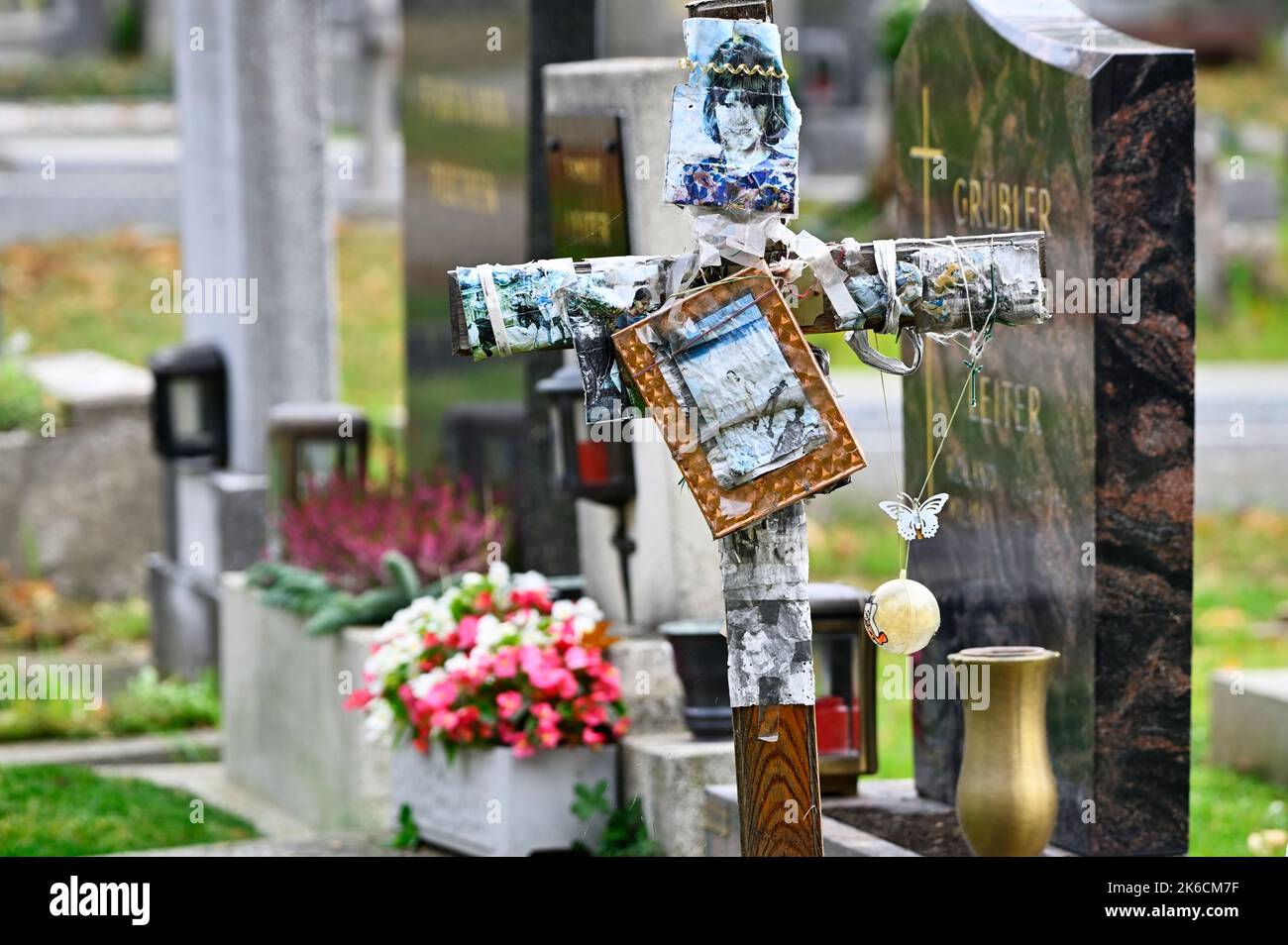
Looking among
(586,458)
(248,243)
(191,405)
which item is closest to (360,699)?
(586,458)

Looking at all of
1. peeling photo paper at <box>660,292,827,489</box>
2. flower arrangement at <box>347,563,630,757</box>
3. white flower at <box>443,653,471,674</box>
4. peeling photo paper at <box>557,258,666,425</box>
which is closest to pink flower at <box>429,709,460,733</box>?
flower arrangement at <box>347,563,630,757</box>

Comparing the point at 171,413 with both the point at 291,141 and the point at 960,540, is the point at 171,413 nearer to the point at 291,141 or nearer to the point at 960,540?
the point at 291,141

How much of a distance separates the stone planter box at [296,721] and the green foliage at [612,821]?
86 centimetres

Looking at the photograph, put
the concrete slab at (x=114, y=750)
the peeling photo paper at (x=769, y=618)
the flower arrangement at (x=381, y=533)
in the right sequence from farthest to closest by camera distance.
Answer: the concrete slab at (x=114, y=750) < the flower arrangement at (x=381, y=533) < the peeling photo paper at (x=769, y=618)

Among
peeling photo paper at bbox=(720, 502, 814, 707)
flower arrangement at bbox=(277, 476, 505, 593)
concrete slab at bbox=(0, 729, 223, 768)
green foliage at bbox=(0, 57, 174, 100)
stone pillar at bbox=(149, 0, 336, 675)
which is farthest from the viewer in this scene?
green foliage at bbox=(0, 57, 174, 100)

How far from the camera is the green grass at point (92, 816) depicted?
282 inches

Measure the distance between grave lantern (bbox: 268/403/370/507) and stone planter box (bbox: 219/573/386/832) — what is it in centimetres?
47

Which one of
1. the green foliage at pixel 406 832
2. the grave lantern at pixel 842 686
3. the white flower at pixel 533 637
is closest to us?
the grave lantern at pixel 842 686

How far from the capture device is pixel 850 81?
23828mm

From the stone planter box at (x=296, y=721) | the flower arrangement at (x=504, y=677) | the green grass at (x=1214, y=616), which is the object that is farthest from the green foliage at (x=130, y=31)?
the flower arrangement at (x=504, y=677)

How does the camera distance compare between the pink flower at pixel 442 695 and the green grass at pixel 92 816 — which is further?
the green grass at pixel 92 816

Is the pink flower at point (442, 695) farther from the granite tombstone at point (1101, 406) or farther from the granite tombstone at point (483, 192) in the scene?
the granite tombstone at point (1101, 406)

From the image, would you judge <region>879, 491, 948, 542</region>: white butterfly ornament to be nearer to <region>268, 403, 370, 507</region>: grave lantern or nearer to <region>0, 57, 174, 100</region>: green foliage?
<region>268, 403, 370, 507</region>: grave lantern

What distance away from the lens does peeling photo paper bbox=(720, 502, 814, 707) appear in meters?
4.07
